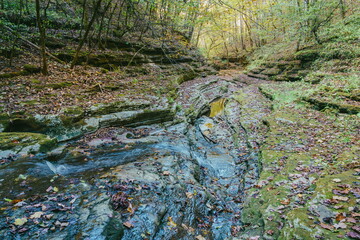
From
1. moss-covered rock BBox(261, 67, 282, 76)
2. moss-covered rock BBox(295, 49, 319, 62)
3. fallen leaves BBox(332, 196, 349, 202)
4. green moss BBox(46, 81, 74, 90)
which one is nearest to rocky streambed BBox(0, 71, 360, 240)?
fallen leaves BBox(332, 196, 349, 202)

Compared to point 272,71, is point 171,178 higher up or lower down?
lower down

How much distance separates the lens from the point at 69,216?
11.3 ft

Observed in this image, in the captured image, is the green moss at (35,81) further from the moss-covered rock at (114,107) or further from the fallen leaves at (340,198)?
the fallen leaves at (340,198)

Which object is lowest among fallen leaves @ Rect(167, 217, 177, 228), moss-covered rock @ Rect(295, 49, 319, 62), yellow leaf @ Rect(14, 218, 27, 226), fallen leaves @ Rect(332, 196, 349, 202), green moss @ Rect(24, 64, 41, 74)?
fallen leaves @ Rect(167, 217, 177, 228)

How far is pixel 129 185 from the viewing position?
15.3 feet

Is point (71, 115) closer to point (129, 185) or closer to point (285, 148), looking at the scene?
point (129, 185)

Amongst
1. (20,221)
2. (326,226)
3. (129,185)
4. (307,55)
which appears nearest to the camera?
→ (20,221)

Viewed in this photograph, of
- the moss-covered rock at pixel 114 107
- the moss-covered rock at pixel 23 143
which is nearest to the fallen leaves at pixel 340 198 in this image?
the moss-covered rock at pixel 23 143

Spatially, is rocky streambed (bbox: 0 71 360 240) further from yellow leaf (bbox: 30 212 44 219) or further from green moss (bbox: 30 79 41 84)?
green moss (bbox: 30 79 41 84)

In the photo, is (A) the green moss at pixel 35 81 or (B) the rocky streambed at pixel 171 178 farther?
(A) the green moss at pixel 35 81

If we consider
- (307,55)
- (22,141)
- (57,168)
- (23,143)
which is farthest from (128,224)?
(307,55)

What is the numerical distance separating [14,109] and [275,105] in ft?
44.4

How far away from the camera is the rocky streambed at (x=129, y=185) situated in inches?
133

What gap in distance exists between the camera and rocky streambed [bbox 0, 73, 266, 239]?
3.39 m
